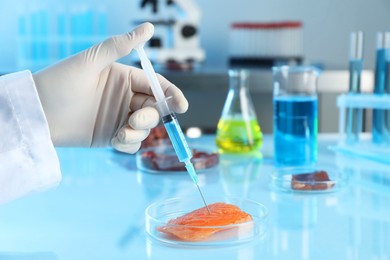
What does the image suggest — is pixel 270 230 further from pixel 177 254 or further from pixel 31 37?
pixel 31 37

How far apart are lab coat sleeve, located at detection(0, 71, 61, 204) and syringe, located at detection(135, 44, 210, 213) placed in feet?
0.60

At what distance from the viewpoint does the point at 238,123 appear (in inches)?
58.7

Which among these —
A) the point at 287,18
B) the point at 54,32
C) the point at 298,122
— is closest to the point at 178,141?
the point at 298,122

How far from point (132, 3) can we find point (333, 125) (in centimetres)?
128

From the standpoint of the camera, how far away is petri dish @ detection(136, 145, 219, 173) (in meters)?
1.31

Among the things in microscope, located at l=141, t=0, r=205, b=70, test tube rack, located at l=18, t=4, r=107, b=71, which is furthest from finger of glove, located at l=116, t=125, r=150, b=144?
test tube rack, located at l=18, t=4, r=107, b=71

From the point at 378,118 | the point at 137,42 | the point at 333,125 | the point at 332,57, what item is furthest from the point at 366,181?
the point at 332,57

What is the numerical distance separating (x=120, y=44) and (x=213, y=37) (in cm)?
239

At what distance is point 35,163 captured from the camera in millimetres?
957

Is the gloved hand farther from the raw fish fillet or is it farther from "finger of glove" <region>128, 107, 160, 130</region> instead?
the raw fish fillet

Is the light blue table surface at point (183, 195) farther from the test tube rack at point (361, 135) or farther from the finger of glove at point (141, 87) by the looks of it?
the finger of glove at point (141, 87)

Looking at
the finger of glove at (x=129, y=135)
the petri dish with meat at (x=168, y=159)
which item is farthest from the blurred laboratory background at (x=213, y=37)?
the finger of glove at (x=129, y=135)

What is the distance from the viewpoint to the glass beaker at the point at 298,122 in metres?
→ 1.35

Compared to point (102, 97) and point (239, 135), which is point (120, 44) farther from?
point (239, 135)
